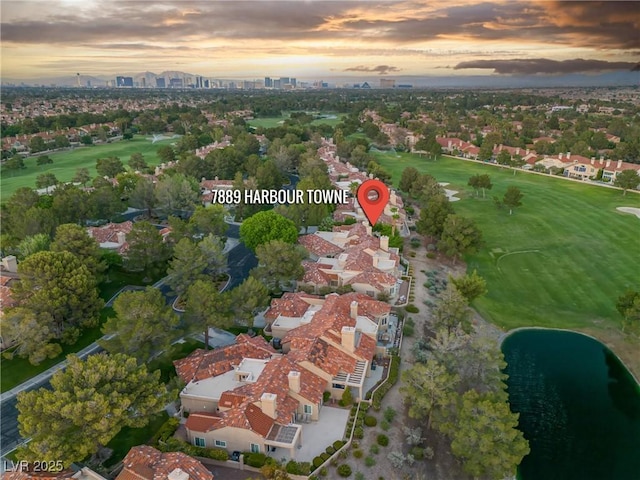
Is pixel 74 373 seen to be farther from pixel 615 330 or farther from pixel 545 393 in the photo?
pixel 615 330

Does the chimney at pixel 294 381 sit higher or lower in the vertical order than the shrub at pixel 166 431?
higher

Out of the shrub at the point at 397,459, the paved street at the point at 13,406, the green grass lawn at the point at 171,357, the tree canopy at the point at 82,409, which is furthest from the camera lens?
the green grass lawn at the point at 171,357

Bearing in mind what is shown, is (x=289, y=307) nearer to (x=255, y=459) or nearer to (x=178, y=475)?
(x=255, y=459)

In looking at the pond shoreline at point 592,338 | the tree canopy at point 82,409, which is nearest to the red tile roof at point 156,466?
the tree canopy at point 82,409

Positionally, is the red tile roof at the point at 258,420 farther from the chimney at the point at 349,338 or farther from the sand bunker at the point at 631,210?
the sand bunker at the point at 631,210

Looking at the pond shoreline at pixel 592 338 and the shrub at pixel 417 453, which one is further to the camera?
the pond shoreline at pixel 592 338

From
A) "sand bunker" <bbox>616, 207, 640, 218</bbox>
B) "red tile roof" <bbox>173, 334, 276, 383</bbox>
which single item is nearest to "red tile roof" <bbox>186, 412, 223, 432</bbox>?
"red tile roof" <bbox>173, 334, 276, 383</bbox>

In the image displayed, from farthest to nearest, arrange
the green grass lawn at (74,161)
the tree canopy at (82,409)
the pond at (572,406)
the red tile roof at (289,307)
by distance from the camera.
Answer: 1. the green grass lawn at (74,161)
2. the red tile roof at (289,307)
3. the pond at (572,406)
4. the tree canopy at (82,409)
